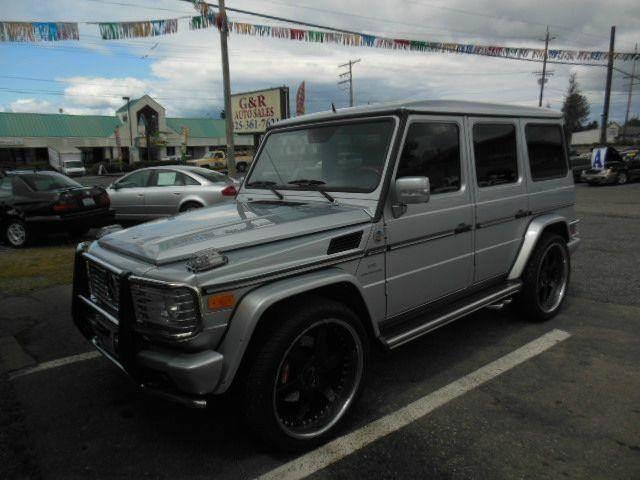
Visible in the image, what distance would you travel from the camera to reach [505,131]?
432 centimetres

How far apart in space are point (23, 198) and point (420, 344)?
8.47 m

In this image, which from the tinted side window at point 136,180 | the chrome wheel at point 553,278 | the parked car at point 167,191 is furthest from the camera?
the tinted side window at point 136,180

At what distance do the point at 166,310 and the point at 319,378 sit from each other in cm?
105

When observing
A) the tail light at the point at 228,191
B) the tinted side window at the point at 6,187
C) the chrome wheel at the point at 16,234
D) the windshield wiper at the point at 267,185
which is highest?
the windshield wiper at the point at 267,185

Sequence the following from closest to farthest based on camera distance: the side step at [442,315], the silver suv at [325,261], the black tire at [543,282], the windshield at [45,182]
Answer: the silver suv at [325,261] < the side step at [442,315] < the black tire at [543,282] < the windshield at [45,182]

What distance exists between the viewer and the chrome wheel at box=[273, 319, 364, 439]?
9.24 ft

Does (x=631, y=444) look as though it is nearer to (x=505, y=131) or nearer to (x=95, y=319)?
(x=505, y=131)

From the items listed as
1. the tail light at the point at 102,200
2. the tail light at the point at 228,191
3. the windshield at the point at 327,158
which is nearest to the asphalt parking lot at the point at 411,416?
the windshield at the point at 327,158

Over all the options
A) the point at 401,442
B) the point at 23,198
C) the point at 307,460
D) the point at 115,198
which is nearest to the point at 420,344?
Answer: the point at 401,442

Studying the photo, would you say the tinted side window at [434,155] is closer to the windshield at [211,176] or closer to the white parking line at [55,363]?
the white parking line at [55,363]

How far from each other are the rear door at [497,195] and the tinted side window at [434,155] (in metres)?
0.25

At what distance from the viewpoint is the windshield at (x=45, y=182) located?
374 inches

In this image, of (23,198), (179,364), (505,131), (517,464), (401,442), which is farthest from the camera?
(23,198)

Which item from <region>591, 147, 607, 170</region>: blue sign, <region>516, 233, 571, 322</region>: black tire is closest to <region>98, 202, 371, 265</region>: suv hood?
<region>516, 233, 571, 322</region>: black tire
